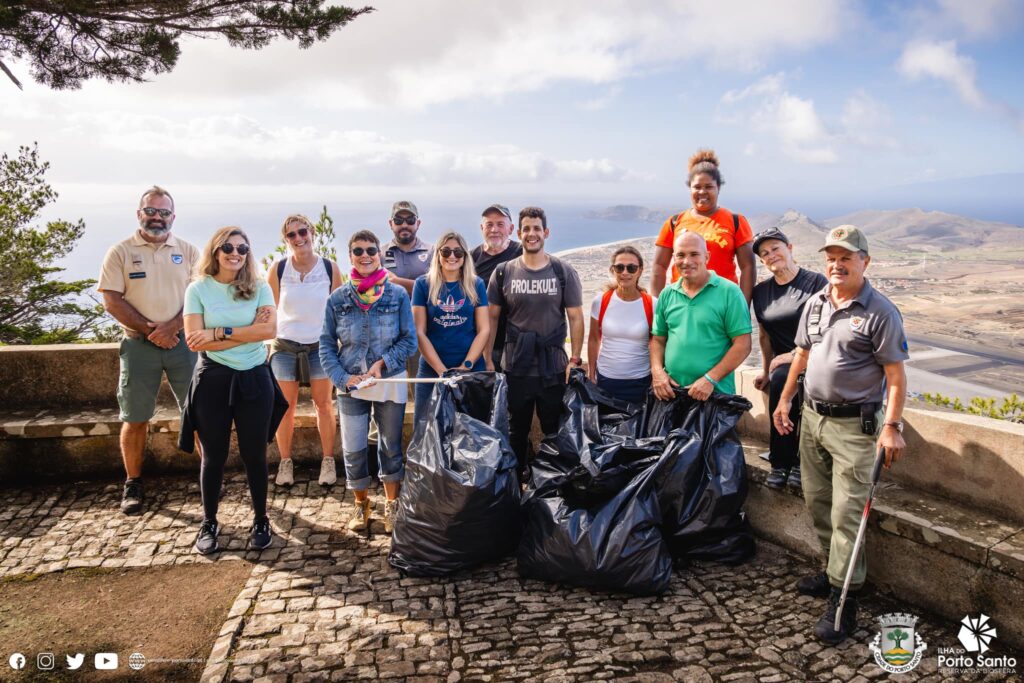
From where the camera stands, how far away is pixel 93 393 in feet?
16.1

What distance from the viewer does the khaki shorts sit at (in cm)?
393

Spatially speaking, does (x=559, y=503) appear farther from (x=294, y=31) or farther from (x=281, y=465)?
(x=294, y=31)

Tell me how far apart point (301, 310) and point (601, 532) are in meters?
2.29

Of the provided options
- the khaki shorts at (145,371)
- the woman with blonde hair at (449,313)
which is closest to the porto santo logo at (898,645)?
the woman with blonde hair at (449,313)

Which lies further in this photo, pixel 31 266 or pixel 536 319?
pixel 31 266

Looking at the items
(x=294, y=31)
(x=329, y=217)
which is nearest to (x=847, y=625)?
(x=294, y=31)

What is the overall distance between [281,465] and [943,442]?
3941 mm

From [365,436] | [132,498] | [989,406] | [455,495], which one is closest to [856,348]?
[455,495]

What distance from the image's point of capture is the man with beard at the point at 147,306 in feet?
12.5

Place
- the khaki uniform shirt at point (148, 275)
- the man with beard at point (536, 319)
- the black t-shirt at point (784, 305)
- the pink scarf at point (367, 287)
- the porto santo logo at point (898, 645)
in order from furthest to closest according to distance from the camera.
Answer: the khaki uniform shirt at point (148, 275), the man with beard at point (536, 319), the pink scarf at point (367, 287), the black t-shirt at point (784, 305), the porto santo logo at point (898, 645)

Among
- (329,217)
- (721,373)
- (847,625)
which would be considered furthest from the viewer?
(329,217)

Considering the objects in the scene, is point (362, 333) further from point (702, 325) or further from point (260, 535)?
point (702, 325)

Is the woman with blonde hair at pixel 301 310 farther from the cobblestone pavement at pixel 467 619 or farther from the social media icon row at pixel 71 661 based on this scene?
the social media icon row at pixel 71 661

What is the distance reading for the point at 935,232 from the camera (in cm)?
5003
